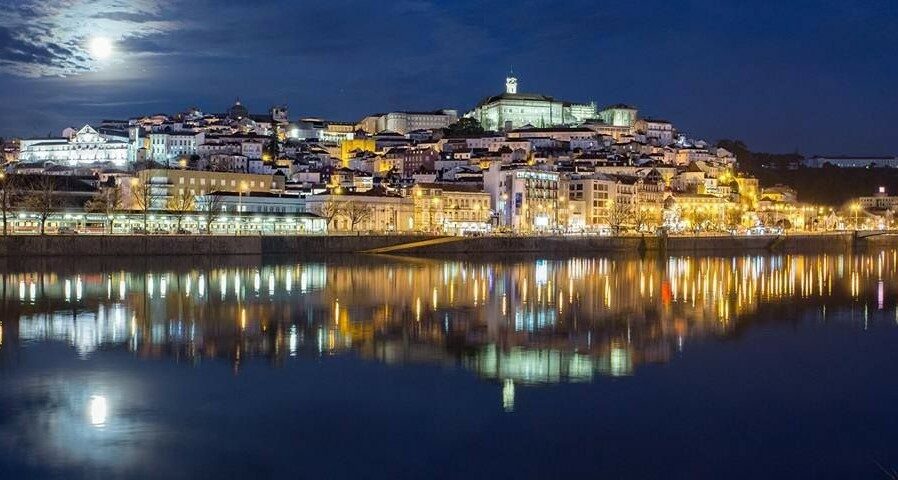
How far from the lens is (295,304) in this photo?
20141 millimetres

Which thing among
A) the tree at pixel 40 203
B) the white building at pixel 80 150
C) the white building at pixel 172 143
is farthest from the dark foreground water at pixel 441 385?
the white building at pixel 80 150

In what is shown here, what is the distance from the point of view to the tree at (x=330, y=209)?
50250 millimetres

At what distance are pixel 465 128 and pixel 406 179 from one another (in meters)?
22.2

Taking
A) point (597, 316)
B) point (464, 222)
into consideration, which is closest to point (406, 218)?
point (464, 222)

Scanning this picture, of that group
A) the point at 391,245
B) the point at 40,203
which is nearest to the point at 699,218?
the point at 391,245

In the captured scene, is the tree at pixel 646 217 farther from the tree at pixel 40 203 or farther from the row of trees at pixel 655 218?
the tree at pixel 40 203

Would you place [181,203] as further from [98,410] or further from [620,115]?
[620,115]

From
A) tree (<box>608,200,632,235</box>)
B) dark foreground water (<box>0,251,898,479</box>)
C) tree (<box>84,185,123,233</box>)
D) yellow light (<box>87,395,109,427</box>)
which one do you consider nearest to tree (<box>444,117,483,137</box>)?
tree (<box>608,200,632,235</box>)

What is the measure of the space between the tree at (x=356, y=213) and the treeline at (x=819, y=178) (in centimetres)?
5368

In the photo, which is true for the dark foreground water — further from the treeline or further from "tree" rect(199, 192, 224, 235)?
the treeline

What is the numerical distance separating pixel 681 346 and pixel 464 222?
41.5 metres

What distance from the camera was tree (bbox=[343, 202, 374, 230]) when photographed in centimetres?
5112

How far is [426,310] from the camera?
19.2 metres

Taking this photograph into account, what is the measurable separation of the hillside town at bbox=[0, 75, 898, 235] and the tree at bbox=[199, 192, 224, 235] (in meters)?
0.18
